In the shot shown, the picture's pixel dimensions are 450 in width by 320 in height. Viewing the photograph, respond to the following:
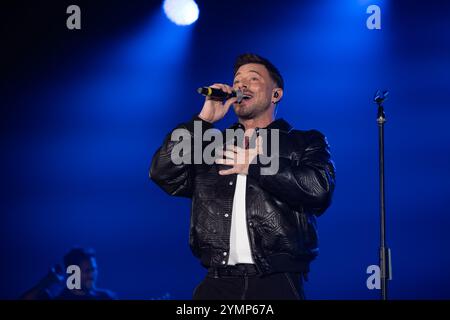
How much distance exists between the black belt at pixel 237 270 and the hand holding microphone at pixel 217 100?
2.08 ft

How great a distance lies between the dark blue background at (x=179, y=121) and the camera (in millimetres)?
4527

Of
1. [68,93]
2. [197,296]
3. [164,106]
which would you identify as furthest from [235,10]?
[197,296]

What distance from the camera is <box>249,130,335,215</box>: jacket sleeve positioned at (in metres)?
2.81

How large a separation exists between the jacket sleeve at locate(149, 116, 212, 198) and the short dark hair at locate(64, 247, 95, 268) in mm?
1644

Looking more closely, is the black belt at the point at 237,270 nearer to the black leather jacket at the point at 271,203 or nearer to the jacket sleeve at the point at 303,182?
the black leather jacket at the point at 271,203

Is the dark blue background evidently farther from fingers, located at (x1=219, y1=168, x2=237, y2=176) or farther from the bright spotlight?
fingers, located at (x1=219, y1=168, x2=237, y2=176)

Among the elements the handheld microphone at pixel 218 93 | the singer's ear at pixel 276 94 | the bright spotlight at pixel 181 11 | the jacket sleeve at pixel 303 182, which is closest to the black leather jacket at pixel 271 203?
the jacket sleeve at pixel 303 182

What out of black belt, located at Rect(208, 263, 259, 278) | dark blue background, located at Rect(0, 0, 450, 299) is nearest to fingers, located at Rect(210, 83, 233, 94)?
black belt, located at Rect(208, 263, 259, 278)
